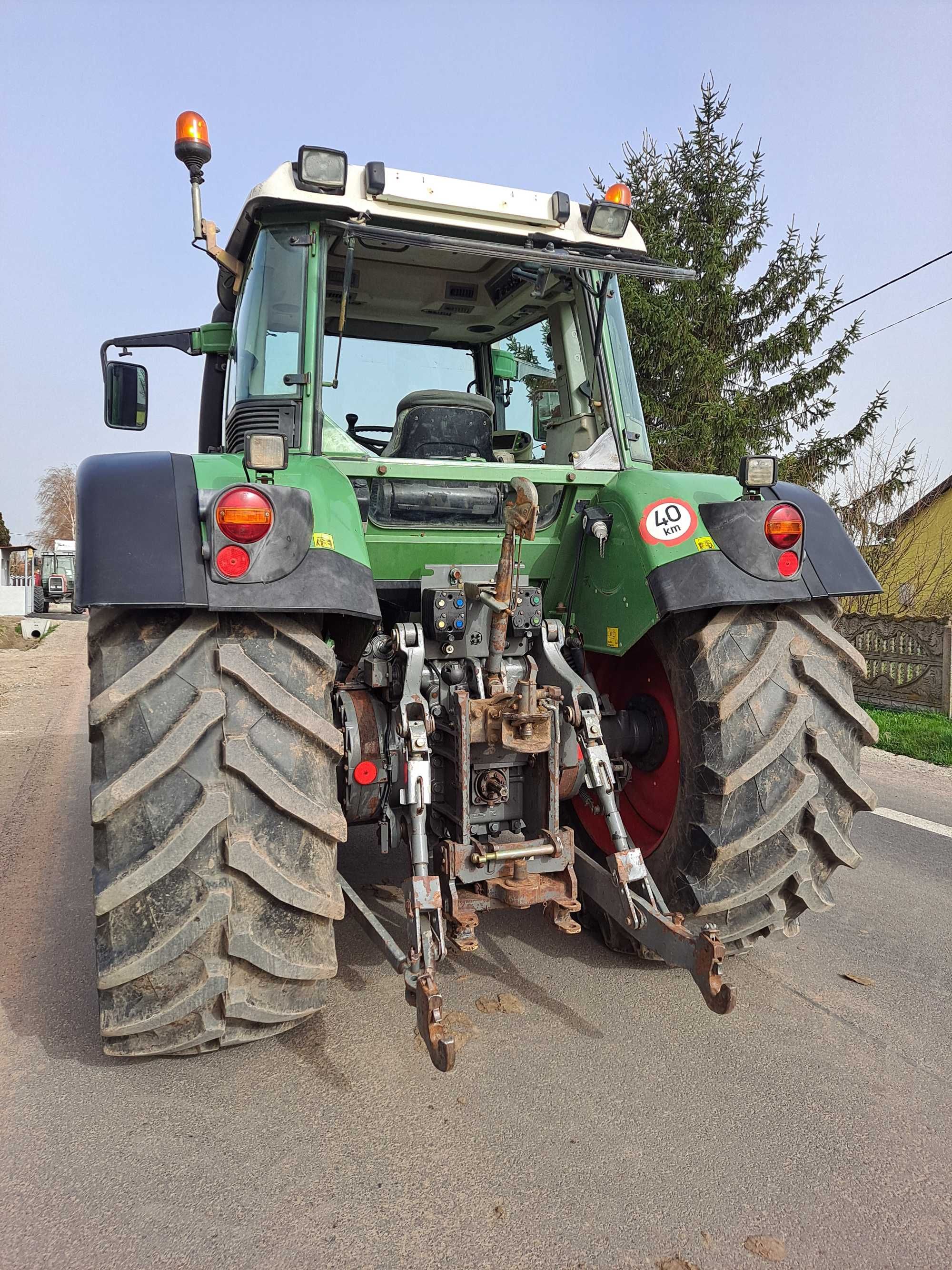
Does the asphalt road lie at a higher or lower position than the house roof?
lower

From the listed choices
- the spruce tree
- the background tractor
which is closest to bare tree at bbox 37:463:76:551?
the background tractor

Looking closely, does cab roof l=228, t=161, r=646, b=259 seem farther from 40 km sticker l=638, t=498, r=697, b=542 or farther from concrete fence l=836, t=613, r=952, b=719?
concrete fence l=836, t=613, r=952, b=719

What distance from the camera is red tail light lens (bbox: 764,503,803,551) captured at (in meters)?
2.85

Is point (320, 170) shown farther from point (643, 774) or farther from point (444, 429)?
point (643, 774)

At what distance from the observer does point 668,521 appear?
2.97 metres

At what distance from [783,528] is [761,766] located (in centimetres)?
78

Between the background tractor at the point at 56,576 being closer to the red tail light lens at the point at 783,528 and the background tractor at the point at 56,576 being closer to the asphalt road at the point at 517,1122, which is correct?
the asphalt road at the point at 517,1122

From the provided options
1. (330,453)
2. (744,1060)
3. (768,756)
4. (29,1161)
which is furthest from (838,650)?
(29,1161)

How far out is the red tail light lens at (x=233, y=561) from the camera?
2.34 metres

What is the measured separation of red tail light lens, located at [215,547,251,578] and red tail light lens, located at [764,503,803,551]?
165 centimetres

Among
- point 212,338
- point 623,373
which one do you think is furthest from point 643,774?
point 212,338

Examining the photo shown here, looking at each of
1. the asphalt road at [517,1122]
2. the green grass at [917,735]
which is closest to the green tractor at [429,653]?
the asphalt road at [517,1122]

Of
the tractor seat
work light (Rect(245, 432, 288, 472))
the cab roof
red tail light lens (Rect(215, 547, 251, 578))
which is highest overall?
the cab roof

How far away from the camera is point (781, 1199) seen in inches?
80.5
